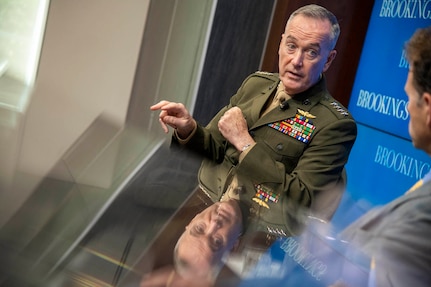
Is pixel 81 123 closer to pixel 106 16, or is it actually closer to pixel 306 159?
pixel 306 159

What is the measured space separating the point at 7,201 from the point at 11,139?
3.2 inches

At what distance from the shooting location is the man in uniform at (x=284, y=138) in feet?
2.86

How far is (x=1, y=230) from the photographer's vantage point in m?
0.79

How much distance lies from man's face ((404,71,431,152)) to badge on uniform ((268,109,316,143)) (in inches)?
25.8

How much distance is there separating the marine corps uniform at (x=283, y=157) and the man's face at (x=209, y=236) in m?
0.02

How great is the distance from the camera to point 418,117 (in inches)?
38.2

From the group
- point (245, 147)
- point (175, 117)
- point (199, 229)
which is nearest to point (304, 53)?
point (175, 117)

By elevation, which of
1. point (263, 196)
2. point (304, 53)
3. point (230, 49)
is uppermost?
point (304, 53)

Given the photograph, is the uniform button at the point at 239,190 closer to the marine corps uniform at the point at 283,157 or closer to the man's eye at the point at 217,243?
the marine corps uniform at the point at 283,157

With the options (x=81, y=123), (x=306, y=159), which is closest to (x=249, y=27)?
(x=306, y=159)

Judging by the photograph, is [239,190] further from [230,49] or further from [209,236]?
[230,49]

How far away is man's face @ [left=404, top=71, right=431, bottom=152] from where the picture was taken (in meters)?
0.96

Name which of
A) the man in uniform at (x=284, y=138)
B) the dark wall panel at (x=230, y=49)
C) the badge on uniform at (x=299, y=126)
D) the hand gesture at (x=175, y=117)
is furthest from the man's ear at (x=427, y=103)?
the dark wall panel at (x=230, y=49)

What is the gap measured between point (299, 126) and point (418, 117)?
753mm
